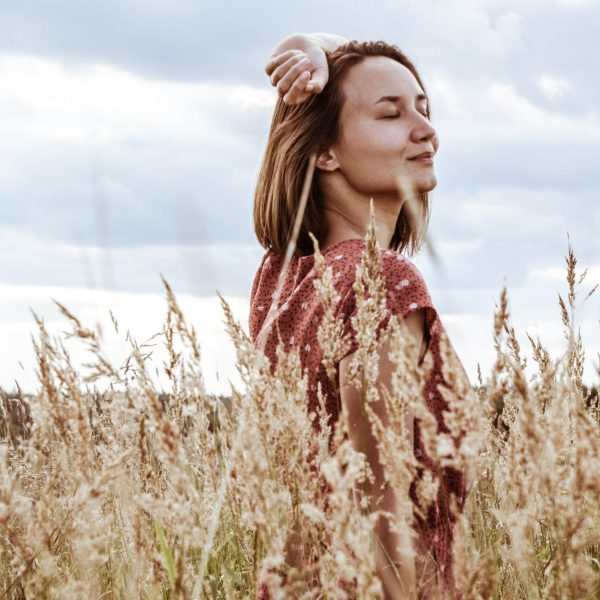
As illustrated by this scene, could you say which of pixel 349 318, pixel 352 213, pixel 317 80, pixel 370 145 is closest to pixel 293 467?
pixel 349 318

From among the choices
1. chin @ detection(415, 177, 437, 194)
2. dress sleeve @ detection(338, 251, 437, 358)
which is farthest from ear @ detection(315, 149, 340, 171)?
dress sleeve @ detection(338, 251, 437, 358)

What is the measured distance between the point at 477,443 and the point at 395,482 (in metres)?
0.18

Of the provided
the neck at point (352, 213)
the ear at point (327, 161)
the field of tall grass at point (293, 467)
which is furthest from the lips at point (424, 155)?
the field of tall grass at point (293, 467)

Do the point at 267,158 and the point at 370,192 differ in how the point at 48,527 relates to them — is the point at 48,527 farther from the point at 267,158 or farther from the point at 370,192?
the point at 267,158

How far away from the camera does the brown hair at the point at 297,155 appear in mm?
2805

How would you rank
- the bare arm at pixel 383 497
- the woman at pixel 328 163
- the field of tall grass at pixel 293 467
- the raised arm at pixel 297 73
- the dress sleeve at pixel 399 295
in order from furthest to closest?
the raised arm at pixel 297 73 < the woman at pixel 328 163 < the dress sleeve at pixel 399 295 < the bare arm at pixel 383 497 < the field of tall grass at pixel 293 467

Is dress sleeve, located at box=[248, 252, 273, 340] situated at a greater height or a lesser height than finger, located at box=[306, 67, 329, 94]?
lesser

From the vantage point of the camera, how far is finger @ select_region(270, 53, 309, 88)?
9.08ft

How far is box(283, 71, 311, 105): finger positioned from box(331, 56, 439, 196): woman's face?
0.16 meters

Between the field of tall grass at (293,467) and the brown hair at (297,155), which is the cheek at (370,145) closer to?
A: the brown hair at (297,155)

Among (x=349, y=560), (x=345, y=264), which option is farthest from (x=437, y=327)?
(x=349, y=560)

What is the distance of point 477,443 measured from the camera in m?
1.22

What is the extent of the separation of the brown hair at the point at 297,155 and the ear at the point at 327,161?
0.07ft

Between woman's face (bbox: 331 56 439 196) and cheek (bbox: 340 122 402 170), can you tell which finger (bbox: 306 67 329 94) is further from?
cheek (bbox: 340 122 402 170)
